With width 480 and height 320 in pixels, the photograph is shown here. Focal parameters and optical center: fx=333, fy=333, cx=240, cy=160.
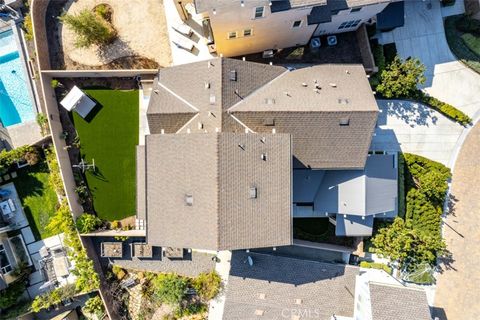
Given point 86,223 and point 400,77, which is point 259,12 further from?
point 86,223

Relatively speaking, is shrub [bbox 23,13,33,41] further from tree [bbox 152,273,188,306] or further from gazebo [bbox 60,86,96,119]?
tree [bbox 152,273,188,306]

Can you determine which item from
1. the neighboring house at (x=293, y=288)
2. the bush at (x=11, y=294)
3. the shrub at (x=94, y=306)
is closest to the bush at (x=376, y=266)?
the neighboring house at (x=293, y=288)

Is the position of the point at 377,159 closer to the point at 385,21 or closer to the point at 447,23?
the point at 385,21

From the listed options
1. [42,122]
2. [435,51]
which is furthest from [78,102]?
[435,51]

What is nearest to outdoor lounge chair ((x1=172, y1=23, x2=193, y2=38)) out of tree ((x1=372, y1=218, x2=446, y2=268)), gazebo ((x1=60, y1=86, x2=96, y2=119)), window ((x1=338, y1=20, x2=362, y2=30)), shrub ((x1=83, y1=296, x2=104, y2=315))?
gazebo ((x1=60, y1=86, x2=96, y2=119))

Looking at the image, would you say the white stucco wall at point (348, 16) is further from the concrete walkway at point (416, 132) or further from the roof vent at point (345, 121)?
the roof vent at point (345, 121)

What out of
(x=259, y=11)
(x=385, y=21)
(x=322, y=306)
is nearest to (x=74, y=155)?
(x=259, y=11)
